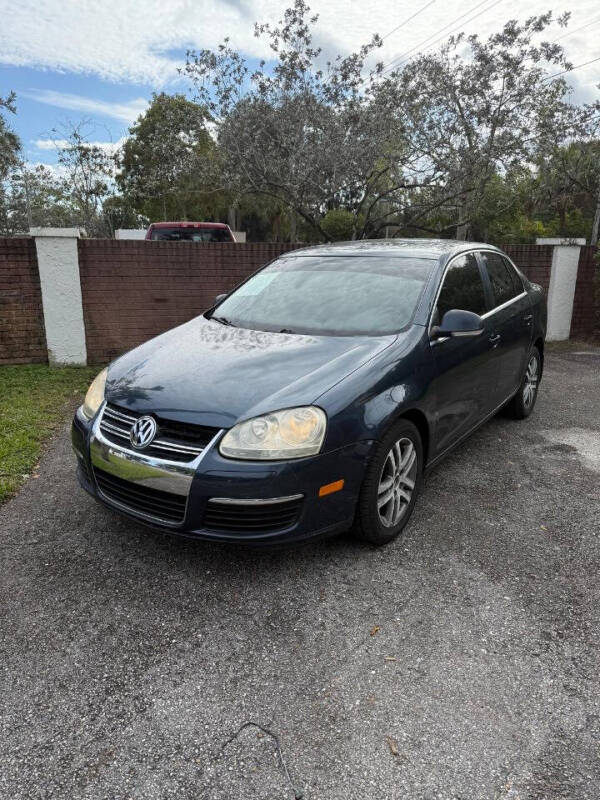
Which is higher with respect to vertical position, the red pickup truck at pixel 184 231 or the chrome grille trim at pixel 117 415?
the red pickup truck at pixel 184 231

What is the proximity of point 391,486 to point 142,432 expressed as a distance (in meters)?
1.30

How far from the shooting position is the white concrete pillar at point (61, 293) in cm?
688

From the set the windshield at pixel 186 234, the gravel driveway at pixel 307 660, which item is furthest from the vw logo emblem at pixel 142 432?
the windshield at pixel 186 234

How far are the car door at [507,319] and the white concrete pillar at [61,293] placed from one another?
16.1ft

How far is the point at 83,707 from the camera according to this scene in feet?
6.76

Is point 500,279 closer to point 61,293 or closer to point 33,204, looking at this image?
point 61,293

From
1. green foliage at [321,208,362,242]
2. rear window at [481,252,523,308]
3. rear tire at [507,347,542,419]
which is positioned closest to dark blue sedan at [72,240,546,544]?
rear window at [481,252,523,308]

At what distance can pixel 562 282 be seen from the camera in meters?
9.41

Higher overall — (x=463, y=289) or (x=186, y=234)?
(x=186, y=234)

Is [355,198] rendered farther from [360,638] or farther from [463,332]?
[360,638]

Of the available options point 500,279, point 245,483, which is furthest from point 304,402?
point 500,279

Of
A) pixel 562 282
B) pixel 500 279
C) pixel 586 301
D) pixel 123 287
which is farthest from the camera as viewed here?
pixel 586 301

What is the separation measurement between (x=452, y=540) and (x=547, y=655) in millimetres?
934

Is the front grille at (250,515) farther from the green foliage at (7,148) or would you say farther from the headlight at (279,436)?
the green foliage at (7,148)
